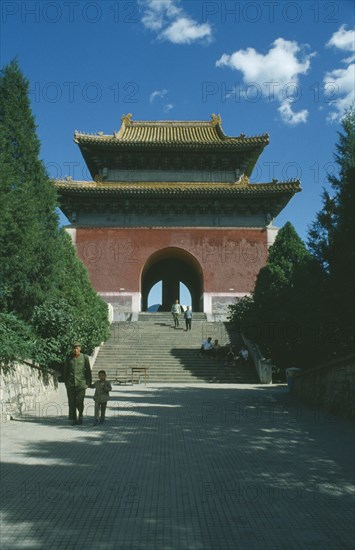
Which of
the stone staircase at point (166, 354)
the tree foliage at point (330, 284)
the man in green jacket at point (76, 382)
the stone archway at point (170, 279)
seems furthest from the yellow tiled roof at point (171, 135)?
the man in green jacket at point (76, 382)

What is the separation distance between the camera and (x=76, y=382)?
347 inches

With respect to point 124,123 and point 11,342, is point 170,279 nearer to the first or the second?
point 124,123

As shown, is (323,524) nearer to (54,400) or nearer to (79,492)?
(79,492)

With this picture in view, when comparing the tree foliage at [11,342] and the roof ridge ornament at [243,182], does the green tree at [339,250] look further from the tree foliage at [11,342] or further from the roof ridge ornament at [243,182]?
the roof ridge ornament at [243,182]

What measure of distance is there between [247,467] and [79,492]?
1.98m

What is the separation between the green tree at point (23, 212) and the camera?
33.6 feet

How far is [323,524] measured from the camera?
3.90 m

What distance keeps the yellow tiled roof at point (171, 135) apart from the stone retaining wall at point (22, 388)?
18.1m

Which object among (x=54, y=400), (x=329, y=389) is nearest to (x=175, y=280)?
(x=54, y=400)

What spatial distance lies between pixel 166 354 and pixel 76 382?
35.0 feet

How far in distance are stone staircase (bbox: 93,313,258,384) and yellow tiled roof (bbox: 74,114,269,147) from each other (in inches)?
405

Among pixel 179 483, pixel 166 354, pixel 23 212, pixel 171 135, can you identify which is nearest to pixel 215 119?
pixel 171 135

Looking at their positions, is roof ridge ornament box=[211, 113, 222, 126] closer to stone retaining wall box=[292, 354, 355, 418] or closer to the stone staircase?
the stone staircase

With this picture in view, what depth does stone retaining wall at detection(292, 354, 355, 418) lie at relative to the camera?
8578 mm
